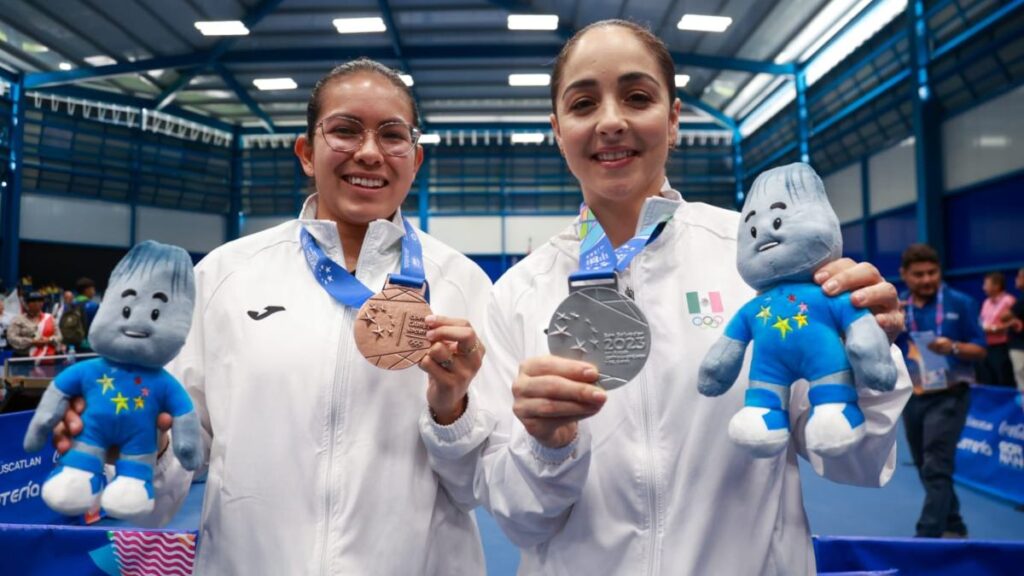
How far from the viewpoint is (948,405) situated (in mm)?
4215

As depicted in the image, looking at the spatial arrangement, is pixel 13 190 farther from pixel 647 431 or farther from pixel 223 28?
pixel 647 431

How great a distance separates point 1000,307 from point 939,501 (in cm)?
438

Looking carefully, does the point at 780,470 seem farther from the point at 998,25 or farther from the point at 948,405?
the point at 998,25

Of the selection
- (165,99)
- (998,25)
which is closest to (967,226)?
(998,25)

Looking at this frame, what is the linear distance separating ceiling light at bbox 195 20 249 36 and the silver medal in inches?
511

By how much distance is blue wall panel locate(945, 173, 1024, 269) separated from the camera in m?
8.73

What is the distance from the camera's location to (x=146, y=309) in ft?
4.00

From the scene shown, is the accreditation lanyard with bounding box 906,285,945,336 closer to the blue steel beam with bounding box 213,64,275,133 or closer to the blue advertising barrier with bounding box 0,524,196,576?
the blue advertising barrier with bounding box 0,524,196,576

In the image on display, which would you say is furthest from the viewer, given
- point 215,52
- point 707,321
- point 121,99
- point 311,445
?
point 121,99

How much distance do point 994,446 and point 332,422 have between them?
19.0ft

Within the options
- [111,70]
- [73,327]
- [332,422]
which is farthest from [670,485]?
[111,70]

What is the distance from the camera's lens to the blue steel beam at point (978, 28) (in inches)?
332

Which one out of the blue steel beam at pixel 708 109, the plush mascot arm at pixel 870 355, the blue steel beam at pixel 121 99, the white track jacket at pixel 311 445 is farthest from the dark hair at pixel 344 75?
the blue steel beam at pixel 121 99

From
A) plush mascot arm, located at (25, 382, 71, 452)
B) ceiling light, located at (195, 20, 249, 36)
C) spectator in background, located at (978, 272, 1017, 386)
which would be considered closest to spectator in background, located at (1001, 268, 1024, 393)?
spectator in background, located at (978, 272, 1017, 386)
